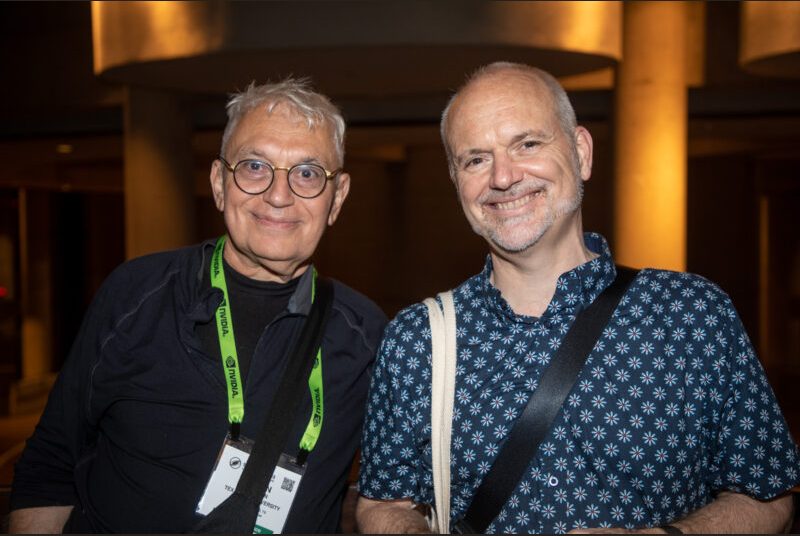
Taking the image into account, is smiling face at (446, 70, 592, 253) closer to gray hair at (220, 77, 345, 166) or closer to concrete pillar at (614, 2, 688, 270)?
gray hair at (220, 77, 345, 166)

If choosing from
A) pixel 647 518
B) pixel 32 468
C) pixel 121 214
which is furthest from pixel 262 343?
pixel 121 214

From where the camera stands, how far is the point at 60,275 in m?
20.8

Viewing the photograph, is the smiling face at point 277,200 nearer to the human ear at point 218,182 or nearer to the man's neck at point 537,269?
the human ear at point 218,182

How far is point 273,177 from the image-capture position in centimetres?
251

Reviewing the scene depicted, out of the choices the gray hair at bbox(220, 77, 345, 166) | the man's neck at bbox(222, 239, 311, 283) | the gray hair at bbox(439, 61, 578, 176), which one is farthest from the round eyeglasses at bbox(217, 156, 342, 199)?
the gray hair at bbox(439, 61, 578, 176)

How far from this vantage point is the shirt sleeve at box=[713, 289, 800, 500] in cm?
203

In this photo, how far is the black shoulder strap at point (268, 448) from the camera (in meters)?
2.30

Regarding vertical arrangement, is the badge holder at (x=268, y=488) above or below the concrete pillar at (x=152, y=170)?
below

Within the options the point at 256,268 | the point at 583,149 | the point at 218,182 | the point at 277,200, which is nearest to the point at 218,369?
the point at 256,268

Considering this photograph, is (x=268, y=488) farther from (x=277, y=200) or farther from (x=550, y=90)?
(x=550, y=90)

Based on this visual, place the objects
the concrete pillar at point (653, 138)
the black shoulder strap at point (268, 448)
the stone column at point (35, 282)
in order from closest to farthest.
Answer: the black shoulder strap at point (268, 448), the concrete pillar at point (653, 138), the stone column at point (35, 282)

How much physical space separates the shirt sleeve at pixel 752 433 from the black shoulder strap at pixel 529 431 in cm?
34

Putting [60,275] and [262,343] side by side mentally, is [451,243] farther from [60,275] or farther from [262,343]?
[262,343]

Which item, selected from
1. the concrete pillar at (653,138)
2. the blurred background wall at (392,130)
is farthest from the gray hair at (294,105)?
the concrete pillar at (653,138)
